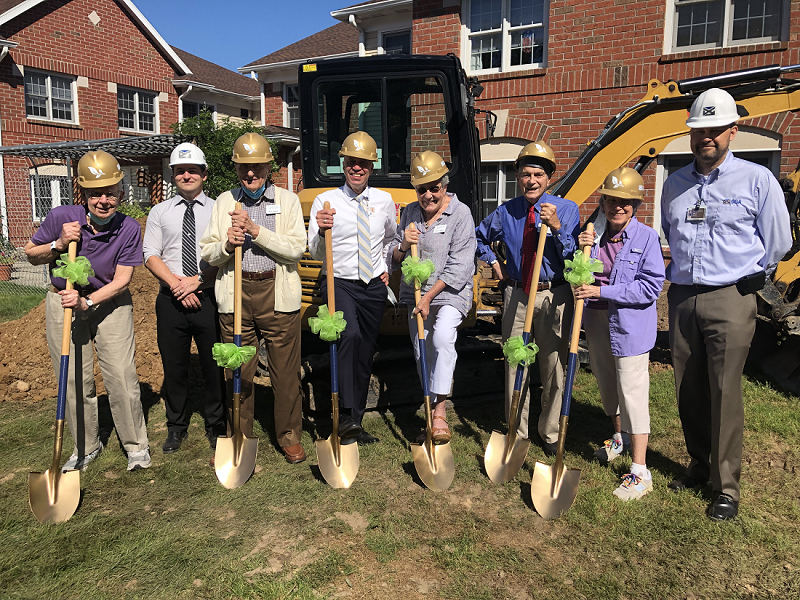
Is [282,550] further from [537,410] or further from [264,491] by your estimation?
[537,410]

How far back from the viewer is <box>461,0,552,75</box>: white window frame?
1172 cm

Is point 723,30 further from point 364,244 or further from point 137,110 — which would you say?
point 137,110

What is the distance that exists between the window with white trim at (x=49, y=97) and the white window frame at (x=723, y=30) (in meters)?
17.0

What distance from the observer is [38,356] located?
682cm

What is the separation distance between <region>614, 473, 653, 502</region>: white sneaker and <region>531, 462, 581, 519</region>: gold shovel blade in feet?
1.02

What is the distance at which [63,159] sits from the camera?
1766 centimetres

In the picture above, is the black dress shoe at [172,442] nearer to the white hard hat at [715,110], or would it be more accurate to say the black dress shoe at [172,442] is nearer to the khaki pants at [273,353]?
the khaki pants at [273,353]

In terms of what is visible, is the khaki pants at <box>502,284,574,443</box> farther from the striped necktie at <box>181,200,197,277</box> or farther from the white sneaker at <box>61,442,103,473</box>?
the white sneaker at <box>61,442,103,473</box>

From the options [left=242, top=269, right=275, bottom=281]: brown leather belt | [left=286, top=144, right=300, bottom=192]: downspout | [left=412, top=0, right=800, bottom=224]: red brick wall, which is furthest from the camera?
[left=286, top=144, right=300, bottom=192]: downspout

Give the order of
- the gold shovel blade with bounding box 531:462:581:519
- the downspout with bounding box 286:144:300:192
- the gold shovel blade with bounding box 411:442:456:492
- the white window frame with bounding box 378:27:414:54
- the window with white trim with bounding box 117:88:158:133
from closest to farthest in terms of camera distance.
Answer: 1. the gold shovel blade with bounding box 531:462:581:519
2. the gold shovel blade with bounding box 411:442:456:492
3. the white window frame with bounding box 378:27:414:54
4. the downspout with bounding box 286:144:300:192
5. the window with white trim with bounding box 117:88:158:133

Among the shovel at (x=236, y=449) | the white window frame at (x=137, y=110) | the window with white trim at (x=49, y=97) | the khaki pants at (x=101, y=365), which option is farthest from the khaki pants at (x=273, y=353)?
the white window frame at (x=137, y=110)

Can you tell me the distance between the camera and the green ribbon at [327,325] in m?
4.06

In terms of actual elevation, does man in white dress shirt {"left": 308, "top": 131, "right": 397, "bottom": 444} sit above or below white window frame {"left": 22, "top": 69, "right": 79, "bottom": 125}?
below

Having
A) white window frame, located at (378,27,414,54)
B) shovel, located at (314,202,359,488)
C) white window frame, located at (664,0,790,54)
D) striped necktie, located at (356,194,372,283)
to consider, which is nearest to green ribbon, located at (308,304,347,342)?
shovel, located at (314,202,359,488)
